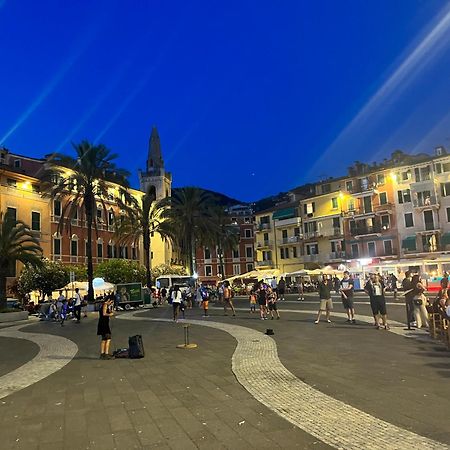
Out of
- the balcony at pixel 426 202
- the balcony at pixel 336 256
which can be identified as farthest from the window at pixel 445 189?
the balcony at pixel 336 256

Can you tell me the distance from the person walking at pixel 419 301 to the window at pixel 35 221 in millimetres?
41001

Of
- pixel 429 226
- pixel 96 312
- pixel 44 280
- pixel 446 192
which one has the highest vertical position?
pixel 446 192

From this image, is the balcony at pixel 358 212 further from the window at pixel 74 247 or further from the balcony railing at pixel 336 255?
the window at pixel 74 247

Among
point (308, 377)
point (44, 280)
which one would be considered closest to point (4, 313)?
point (44, 280)

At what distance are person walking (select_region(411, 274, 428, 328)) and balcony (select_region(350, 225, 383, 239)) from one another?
150 feet

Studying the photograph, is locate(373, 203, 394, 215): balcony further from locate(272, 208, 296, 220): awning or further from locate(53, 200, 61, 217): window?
locate(53, 200, 61, 217): window

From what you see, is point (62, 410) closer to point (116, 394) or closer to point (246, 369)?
point (116, 394)

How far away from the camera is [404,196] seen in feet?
184

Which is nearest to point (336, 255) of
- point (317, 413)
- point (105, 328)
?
point (105, 328)

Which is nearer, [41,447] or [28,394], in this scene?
[41,447]

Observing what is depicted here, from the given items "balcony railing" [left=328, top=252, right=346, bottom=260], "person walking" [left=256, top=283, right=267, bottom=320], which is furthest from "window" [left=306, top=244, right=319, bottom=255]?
"person walking" [left=256, top=283, right=267, bottom=320]

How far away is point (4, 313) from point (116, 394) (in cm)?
2358

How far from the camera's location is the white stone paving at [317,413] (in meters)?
4.93

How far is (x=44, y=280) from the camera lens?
40156 mm
